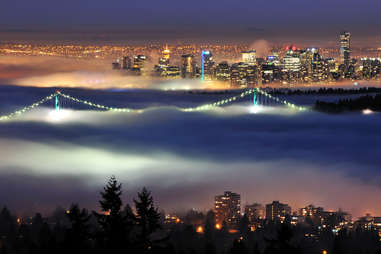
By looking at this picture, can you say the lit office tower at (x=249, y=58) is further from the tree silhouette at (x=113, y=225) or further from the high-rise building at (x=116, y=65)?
the tree silhouette at (x=113, y=225)

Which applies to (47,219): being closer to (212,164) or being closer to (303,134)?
(212,164)

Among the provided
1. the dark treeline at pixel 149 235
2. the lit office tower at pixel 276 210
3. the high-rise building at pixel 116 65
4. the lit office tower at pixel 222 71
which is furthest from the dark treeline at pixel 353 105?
the high-rise building at pixel 116 65

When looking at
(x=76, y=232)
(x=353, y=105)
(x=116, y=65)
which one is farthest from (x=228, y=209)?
(x=116, y=65)

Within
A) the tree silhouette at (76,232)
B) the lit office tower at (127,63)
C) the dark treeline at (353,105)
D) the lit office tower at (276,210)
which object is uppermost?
the tree silhouette at (76,232)

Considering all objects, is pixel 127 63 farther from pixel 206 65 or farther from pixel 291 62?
pixel 291 62

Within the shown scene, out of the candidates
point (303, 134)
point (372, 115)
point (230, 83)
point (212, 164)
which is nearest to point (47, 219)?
point (212, 164)

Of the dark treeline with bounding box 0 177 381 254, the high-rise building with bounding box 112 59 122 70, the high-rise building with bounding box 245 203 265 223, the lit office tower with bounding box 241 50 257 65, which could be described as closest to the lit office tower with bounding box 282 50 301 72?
the lit office tower with bounding box 241 50 257 65
